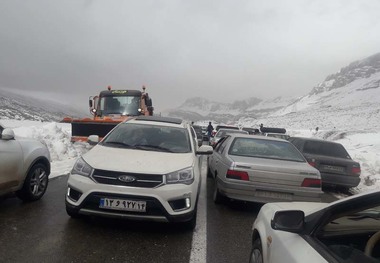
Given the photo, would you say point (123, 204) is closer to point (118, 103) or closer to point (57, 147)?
point (57, 147)

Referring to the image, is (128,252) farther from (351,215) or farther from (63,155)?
(63,155)

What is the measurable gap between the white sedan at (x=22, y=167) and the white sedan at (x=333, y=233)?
4193mm

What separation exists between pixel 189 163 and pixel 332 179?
18.4ft

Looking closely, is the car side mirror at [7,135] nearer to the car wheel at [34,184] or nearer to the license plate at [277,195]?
the car wheel at [34,184]

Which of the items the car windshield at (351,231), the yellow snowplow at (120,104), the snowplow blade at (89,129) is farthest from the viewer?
the yellow snowplow at (120,104)

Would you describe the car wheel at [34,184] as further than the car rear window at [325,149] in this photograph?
No

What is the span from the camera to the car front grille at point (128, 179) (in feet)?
14.3

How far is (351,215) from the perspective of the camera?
2.25 meters

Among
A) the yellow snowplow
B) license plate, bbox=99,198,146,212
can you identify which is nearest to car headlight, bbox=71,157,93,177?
license plate, bbox=99,198,146,212

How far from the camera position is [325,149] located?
9.70 meters

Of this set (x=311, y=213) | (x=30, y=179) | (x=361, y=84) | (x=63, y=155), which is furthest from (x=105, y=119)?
(x=361, y=84)

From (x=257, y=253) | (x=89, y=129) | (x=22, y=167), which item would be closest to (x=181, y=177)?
(x=257, y=253)

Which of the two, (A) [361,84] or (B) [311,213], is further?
(A) [361,84]

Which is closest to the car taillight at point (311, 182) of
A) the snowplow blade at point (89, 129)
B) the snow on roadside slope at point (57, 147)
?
the snow on roadside slope at point (57, 147)
